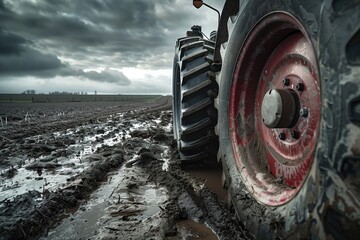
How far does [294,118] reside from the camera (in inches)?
47.0

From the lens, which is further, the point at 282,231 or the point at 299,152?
the point at 299,152

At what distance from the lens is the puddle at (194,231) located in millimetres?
1502

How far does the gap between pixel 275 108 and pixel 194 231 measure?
2.92 ft

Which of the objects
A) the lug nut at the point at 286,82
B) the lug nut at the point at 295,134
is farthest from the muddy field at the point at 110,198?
the lug nut at the point at 286,82

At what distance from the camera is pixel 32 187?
2.32 meters

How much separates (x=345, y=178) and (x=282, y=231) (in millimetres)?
408

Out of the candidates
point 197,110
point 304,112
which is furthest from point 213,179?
point 304,112

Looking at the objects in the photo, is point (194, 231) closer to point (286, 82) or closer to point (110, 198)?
point (110, 198)

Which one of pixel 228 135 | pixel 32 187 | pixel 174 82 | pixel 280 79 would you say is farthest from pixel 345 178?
pixel 174 82

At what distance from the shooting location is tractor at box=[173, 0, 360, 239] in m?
0.76

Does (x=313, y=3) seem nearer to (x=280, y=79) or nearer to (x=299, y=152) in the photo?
(x=280, y=79)

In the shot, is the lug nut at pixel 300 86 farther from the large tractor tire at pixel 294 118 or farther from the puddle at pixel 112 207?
the puddle at pixel 112 207

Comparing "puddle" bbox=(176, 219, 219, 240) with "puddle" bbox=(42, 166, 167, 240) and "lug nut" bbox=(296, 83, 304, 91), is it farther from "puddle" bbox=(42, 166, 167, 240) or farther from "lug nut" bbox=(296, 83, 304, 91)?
"lug nut" bbox=(296, 83, 304, 91)

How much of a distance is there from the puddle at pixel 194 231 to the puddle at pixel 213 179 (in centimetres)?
41
